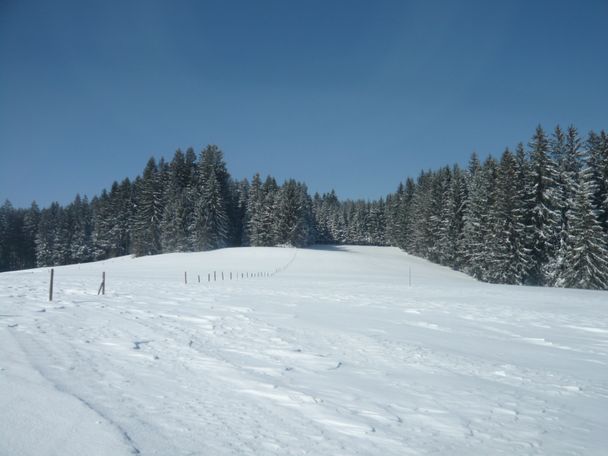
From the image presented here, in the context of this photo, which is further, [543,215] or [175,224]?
[175,224]

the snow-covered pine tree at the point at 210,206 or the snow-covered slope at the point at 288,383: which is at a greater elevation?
the snow-covered pine tree at the point at 210,206

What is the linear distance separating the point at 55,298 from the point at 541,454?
15.1 metres

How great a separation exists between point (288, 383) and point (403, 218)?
266 ft

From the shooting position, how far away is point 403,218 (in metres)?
83.6

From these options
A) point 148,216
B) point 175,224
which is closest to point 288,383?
point 175,224

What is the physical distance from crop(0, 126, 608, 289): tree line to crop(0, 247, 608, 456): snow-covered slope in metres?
25.0

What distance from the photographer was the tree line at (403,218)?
32.9m

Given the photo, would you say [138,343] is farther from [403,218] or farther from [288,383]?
[403,218]

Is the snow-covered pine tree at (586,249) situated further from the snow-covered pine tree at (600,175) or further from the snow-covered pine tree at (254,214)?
the snow-covered pine tree at (254,214)

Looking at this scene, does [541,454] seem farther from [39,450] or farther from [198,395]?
[39,450]

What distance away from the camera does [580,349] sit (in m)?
9.38

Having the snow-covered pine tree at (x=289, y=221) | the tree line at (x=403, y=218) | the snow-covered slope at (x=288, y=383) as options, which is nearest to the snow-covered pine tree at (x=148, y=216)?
the tree line at (x=403, y=218)

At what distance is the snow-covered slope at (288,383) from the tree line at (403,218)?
2497 cm

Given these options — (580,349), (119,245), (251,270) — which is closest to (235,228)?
(119,245)
